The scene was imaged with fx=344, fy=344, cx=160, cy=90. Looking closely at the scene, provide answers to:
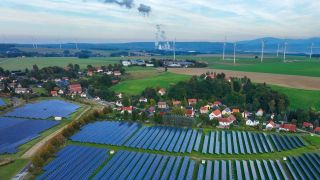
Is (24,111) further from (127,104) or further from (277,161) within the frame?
(277,161)

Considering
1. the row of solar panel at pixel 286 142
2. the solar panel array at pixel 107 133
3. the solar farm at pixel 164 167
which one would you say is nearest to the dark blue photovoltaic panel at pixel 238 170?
the solar farm at pixel 164 167

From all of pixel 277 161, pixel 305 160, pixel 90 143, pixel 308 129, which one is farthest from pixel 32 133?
pixel 308 129

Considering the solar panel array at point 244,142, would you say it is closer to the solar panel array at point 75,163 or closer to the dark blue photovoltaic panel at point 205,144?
the dark blue photovoltaic panel at point 205,144

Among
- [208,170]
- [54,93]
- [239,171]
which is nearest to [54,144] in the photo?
[208,170]

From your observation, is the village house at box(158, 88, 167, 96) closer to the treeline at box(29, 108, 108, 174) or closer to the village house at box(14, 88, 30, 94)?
the treeline at box(29, 108, 108, 174)

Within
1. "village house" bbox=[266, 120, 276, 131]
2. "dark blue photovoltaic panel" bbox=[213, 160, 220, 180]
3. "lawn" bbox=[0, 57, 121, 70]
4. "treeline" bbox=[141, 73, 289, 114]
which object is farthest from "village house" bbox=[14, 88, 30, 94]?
"dark blue photovoltaic panel" bbox=[213, 160, 220, 180]

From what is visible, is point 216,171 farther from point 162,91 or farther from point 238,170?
point 162,91
